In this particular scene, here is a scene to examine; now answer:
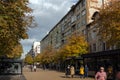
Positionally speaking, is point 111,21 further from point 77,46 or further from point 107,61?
point 77,46

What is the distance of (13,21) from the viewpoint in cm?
2767

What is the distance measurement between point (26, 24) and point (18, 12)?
7.52 feet

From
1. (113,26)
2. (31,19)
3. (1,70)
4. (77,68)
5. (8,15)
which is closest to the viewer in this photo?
(8,15)

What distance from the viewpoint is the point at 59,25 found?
470 ft

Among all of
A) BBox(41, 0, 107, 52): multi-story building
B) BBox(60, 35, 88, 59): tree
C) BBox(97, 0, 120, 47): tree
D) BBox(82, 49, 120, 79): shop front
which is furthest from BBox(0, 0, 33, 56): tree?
BBox(41, 0, 107, 52): multi-story building

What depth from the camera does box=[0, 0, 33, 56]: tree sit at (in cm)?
2650

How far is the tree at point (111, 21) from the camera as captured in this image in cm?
4184

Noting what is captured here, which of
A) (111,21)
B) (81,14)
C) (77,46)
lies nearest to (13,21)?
(111,21)

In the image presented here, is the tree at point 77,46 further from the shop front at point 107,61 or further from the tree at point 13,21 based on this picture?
the tree at point 13,21

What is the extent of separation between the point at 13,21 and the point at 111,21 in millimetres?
18031

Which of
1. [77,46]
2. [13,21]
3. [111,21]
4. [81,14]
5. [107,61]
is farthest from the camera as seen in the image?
[81,14]

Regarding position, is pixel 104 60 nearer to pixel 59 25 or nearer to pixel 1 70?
pixel 1 70

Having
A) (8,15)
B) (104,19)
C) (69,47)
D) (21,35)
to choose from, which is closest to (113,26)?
(104,19)

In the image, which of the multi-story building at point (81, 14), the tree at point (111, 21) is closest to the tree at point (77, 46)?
the multi-story building at point (81, 14)
